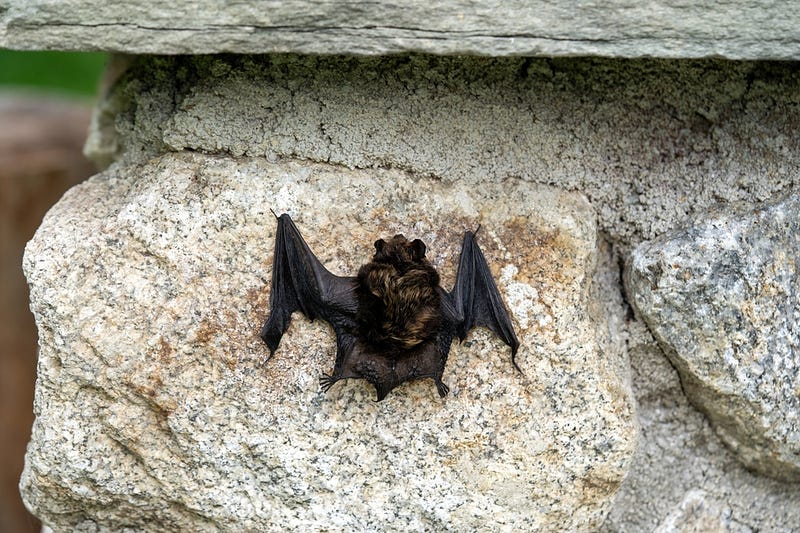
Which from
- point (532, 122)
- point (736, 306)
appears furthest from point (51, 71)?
point (736, 306)

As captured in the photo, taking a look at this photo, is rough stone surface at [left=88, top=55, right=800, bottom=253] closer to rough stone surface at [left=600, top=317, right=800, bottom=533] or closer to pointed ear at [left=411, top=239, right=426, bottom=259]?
pointed ear at [left=411, top=239, right=426, bottom=259]

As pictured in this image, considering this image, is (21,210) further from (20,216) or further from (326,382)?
(326,382)

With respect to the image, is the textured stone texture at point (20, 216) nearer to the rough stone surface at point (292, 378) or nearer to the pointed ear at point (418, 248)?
the rough stone surface at point (292, 378)

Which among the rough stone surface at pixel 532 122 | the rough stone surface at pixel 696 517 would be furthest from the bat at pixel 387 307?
the rough stone surface at pixel 696 517

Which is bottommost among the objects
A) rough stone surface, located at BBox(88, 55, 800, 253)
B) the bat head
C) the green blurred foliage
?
the green blurred foliage

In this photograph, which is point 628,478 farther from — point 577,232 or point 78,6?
point 78,6

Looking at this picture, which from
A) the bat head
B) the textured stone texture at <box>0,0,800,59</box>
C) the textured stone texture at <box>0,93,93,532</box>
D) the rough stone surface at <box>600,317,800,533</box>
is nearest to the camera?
the textured stone texture at <box>0,0,800,59</box>

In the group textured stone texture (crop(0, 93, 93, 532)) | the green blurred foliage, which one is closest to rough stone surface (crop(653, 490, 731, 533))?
textured stone texture (crop(0, 93, 93, 532))
